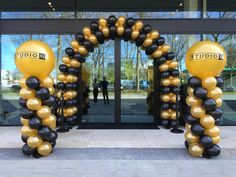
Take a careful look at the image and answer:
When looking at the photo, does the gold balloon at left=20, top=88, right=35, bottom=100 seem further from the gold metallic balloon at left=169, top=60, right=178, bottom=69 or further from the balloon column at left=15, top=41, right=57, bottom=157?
the gold metallic balloon at left=169, top=60, right=178, bottom=69

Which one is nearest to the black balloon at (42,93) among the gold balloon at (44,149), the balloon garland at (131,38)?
the gold balloon at (44,149)

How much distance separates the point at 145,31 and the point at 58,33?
9.18ft

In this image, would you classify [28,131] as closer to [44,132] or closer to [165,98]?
[44,132]

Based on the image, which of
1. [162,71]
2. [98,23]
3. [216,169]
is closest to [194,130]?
[216,169]

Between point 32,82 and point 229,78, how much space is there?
6.47 metres

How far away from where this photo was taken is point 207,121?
210 inches

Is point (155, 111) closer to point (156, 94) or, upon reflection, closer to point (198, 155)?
point (156, 94)

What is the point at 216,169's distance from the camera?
4699 millimetres

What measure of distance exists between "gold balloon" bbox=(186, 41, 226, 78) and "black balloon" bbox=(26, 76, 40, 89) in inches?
116

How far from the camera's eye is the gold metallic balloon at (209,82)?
529 cm

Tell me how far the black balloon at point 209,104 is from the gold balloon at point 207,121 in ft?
0.55

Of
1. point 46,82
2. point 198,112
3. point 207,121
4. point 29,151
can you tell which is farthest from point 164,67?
point 29,151

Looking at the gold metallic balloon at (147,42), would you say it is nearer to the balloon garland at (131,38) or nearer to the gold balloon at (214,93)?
the balloon garland at (131,38)

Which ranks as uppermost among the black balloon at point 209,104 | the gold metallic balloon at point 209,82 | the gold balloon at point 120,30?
the gold balloon at point 120,30
